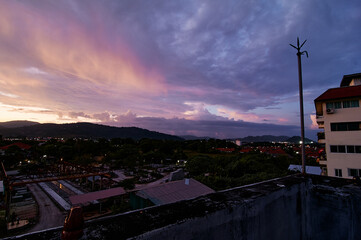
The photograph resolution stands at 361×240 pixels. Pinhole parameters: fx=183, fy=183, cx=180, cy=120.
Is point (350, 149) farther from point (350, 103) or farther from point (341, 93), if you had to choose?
point (341, 93)

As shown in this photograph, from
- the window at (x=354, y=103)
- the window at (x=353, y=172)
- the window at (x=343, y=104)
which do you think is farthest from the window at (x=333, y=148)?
the window at (x=354, y=103)

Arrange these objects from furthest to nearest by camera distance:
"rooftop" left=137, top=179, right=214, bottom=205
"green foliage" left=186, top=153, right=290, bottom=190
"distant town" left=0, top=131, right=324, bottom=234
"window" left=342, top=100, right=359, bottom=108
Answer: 1. "window" left=342, top=100, right=359, bottom=108
2. "green foliage" left=186, top=153, right=290, bottom=190
3. "distant town" left=0, top=131, right=324, bottom=234
4. "rooftop" left=137, top=179, right=214, bottom=205

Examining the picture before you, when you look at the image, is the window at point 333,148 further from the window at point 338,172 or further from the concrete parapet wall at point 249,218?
the concrete parapet wall at point 249,218

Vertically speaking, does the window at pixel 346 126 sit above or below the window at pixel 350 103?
below

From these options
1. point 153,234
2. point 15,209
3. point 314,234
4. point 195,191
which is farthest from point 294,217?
point 15,209

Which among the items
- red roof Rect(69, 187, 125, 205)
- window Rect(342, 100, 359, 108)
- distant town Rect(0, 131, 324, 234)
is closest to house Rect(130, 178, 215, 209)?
distant town Rect(0, 131, 324, 234)

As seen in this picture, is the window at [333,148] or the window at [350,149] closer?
the window at [350,149]

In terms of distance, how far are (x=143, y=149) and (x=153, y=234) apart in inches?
2785

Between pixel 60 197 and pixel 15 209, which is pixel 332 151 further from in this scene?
pixel 15 209

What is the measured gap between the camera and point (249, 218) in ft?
8.27

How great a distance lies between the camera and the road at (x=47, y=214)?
548 inches

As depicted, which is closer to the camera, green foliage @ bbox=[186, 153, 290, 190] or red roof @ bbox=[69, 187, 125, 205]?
red roof @ bbox=[69, 187, 125, 205]

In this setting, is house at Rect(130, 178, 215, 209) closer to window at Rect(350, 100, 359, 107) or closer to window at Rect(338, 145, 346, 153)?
window at Rect(338, 145, 346, 153)

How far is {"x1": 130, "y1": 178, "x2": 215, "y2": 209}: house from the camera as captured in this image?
33.1 ft
